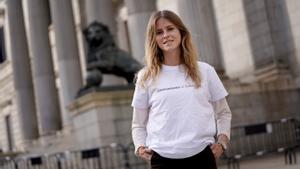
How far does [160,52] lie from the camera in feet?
12.2

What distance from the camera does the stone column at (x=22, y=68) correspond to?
34.8m

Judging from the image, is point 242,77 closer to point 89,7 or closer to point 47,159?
point 89,7

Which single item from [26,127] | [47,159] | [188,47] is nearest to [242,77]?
[47,159]

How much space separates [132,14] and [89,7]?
9.06ft

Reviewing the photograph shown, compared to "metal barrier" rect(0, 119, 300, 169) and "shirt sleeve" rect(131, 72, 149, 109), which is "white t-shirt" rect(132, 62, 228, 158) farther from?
"metal barrier" rect(0, 119, 300, 169)

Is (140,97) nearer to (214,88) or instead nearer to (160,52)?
(160,52)

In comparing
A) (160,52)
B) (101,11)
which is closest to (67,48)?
(101,11)

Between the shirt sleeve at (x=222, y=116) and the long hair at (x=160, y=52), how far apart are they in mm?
260

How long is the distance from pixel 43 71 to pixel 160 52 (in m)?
28.4

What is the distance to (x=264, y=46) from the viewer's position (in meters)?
23.8

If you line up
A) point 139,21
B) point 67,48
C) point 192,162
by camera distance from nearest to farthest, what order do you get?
point 192,162 → point 139,21 → point 67,48

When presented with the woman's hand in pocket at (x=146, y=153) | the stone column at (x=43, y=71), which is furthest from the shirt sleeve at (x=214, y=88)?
the stone column at (x=43, y=71)

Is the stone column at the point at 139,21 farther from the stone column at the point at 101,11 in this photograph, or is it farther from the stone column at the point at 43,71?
the stone column at the point at 43,71

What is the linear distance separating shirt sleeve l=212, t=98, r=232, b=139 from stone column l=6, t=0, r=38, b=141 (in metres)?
31.7
